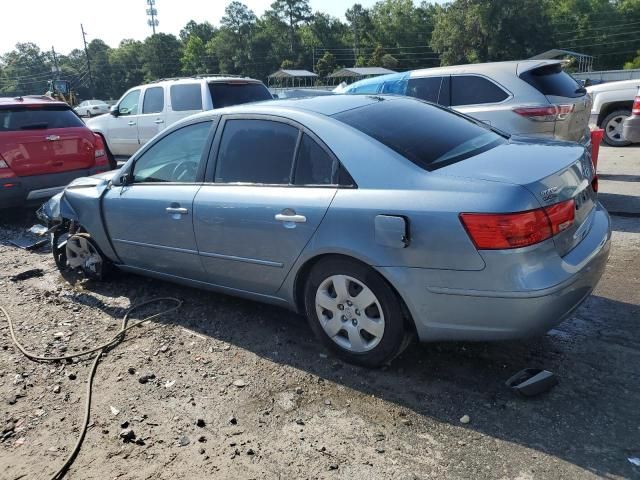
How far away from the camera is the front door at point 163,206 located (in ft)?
13.1

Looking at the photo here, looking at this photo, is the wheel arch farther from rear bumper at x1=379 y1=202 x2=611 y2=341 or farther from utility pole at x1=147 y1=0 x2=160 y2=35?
utility pole at x1=147 y1=0 x2=160 y2=35

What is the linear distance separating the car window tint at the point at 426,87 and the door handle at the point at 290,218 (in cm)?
485

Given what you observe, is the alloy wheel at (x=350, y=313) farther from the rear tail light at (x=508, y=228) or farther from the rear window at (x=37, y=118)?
the rear window at (x=37, y=118)

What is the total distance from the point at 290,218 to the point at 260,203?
297 millimetres

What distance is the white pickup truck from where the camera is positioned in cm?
1018

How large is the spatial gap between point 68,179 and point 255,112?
504 cm

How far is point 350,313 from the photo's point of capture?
322 cm

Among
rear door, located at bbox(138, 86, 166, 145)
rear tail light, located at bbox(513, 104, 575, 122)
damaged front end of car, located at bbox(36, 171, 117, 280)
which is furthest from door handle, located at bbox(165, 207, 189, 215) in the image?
rear door, located at bbox(138, 86, 166, 145)

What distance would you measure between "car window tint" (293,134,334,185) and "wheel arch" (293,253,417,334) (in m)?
0.46

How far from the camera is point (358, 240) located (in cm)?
300

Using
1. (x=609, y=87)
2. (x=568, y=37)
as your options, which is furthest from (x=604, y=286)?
(x=568, y=37)

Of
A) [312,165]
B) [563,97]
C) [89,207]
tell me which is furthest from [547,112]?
[89,207]

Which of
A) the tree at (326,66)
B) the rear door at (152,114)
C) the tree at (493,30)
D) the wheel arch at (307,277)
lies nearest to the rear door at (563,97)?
the wheel arch at (307,277)

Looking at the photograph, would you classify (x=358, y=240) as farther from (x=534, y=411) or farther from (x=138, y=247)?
(x=138, y=247)
